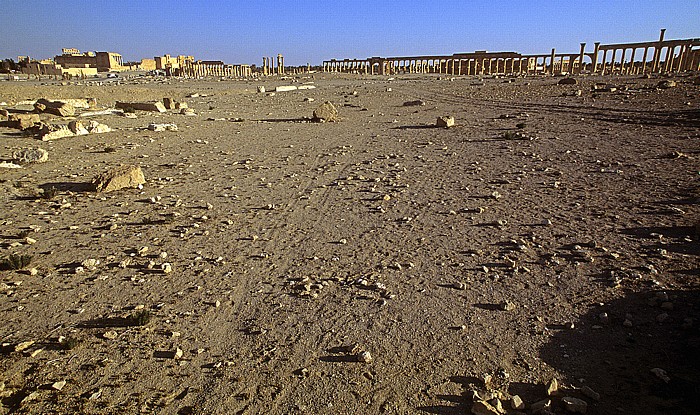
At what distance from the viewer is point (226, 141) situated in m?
15.2

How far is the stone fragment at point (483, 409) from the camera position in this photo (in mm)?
3027

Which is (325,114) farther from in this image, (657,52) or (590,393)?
(657,52)

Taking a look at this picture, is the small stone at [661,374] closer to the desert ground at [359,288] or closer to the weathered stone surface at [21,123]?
the desert ground at [359,288]

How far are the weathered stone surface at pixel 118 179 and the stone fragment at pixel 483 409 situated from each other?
8.53 m

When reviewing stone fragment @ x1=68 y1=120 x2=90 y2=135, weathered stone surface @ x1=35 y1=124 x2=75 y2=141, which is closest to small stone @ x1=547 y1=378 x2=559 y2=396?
weathered stone surface @ x1=35 y1=124 x2=75 y2=141

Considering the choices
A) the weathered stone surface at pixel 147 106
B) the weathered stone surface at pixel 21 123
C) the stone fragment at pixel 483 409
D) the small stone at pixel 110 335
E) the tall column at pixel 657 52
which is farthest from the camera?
the tall column at pixel 657 52

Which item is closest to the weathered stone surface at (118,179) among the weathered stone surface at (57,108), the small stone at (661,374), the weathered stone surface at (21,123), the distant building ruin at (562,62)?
the small stone at (661,374)

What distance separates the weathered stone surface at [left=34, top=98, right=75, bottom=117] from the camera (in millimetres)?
21484

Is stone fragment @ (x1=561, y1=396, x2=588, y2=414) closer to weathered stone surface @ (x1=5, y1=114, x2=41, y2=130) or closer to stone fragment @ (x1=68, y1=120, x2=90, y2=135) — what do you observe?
stone fragment @ (x1=68, y1=120, x2=90, y2=135)

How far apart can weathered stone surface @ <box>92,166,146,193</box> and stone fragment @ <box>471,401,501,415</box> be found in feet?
28.0

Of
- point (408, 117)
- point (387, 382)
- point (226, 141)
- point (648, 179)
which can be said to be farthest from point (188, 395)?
point (408, 117)

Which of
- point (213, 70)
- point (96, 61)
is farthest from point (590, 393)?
point (96, 61)

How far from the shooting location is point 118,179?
890cm

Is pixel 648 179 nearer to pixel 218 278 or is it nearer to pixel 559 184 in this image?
pixel 559 184
